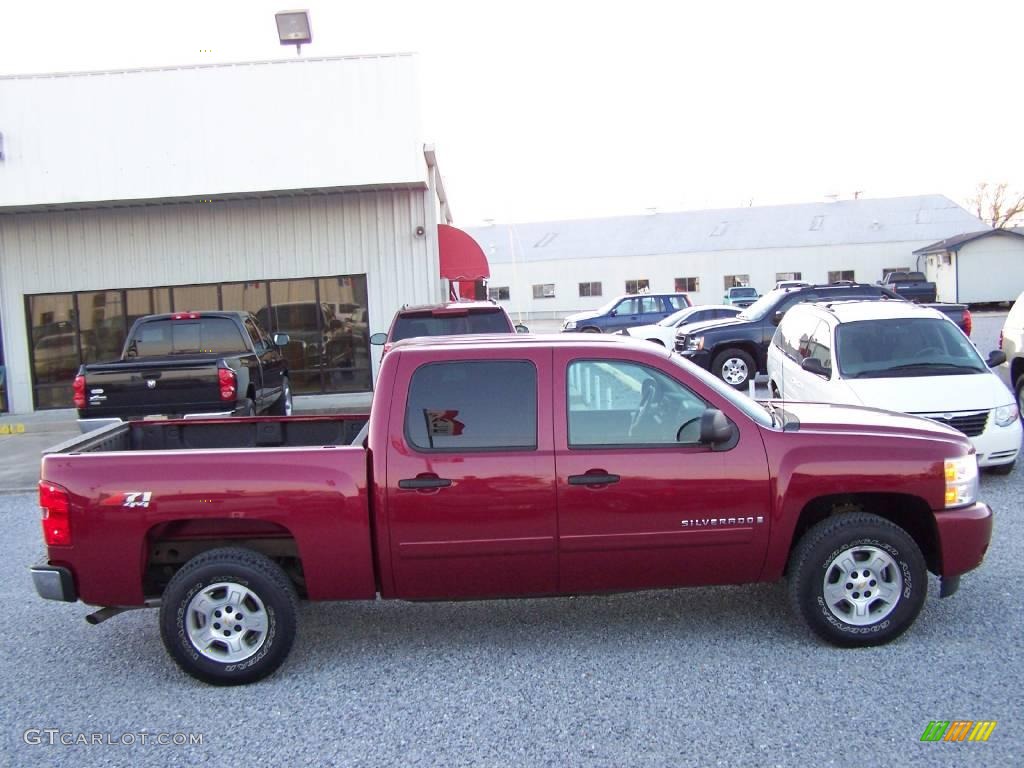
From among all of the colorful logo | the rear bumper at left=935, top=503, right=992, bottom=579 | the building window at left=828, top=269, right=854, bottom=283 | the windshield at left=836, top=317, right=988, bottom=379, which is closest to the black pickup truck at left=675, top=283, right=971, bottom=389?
the windshield at left=836, top=317, right=988, bottom=379

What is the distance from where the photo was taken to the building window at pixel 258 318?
18.1 m

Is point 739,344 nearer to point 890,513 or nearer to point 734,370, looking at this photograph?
point 734,370

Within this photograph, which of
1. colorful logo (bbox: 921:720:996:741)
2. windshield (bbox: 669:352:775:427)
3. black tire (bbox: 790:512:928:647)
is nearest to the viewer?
colorful logo (bbox: 921:720:996:741)

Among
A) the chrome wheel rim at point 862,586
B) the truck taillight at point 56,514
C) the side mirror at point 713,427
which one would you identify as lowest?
the chrome wheel rim at point 862,586

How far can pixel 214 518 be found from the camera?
5.04m

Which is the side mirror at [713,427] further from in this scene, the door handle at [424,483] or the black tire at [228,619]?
the black tire at [228,619]

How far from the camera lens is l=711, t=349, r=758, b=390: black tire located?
54.4 ft

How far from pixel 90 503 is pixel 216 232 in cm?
1394

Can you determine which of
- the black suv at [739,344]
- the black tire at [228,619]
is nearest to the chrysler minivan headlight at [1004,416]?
the black tire at [228,619]

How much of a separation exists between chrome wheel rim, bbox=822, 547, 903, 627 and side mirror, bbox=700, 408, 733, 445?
96 centimetres

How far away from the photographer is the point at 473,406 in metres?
5.09

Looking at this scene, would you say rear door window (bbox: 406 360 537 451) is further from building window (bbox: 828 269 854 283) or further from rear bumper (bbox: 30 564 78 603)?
building window (bbox: 828 269 854 283)

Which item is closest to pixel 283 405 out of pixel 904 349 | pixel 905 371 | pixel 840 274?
pixel 904 349

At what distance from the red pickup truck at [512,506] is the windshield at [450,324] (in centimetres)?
554
